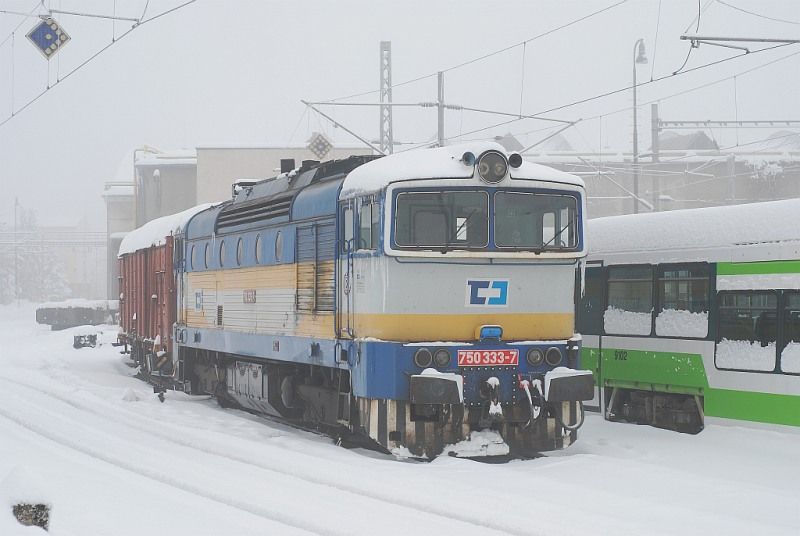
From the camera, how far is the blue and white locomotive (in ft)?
37.9

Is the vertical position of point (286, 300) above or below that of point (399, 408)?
above

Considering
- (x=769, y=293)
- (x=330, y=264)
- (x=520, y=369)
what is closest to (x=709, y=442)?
(x=769, y=293)

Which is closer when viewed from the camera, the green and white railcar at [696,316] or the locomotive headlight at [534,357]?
the locomotive headlight at [534,357]

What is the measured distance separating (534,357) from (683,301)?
124 inches

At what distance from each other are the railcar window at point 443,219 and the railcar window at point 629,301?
3838 millimetres

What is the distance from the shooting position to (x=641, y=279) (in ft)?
48.7

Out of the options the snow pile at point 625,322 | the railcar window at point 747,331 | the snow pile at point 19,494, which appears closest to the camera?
the snow pile at point 19,494

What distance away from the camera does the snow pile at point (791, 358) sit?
1231cm

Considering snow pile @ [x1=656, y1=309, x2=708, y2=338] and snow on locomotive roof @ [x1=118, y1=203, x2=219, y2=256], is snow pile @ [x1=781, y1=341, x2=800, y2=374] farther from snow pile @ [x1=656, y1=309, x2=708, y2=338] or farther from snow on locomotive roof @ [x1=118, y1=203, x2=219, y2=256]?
snow on locomotive roof @ [x1=118, y1=203, x2=219, y2=256]

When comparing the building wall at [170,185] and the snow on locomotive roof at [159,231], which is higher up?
the building wall at [170,185]

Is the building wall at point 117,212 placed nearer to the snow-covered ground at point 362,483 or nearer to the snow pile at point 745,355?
the snow-covered ground at point 362,483

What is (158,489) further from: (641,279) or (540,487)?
(641,279)

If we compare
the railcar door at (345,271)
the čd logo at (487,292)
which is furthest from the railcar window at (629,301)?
the railcar door at (345,271)

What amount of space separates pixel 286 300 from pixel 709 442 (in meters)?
5.61
